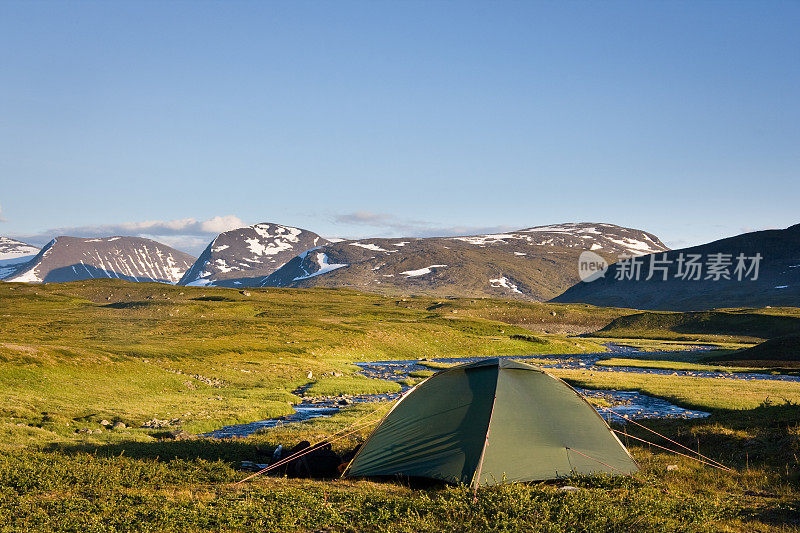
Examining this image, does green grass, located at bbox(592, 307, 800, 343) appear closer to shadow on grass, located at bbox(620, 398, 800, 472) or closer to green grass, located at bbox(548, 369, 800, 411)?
green grass, located at bbox(548, 369, 800, 411)

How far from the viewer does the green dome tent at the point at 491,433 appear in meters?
17.1

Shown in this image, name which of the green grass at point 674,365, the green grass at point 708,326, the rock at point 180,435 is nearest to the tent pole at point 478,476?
the rock at point 180,435

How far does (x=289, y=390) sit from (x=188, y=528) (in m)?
36.1

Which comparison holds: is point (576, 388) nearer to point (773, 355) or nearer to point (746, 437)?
point (746, 437)

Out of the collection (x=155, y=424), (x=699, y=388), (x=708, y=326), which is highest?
(x=699, y=388)

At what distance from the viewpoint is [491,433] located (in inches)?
681

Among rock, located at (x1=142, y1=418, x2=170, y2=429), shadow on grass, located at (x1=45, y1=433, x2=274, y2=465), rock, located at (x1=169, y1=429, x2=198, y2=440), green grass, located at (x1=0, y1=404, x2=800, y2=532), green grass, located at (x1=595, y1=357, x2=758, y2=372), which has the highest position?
green grass, located at (x1=0, y1=404, x2=800, y2=532)

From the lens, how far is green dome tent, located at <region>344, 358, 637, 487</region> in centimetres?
1712

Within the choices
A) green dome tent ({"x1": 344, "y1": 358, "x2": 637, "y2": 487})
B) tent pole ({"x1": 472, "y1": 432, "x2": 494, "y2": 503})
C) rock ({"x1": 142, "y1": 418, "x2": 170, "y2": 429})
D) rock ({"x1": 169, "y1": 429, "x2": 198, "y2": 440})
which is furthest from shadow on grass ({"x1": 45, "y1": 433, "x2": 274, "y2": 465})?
tent pole ({"x1": 472, "y1": 432, "x2": 494, "y2": 503})

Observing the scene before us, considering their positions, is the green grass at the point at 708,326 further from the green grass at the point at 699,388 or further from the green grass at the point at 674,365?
the green grass at the point at 699,388

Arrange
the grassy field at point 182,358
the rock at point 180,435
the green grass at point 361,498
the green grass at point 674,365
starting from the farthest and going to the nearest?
the green grass at point 674,365 → the grassy field at point 182,358 → the rock at point 180,435 → the green grass at point 361,498

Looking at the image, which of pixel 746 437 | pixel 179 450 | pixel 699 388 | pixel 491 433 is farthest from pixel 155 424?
pixel 699 388

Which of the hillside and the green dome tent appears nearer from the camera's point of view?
the green dome tent

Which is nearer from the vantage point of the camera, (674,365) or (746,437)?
(746,437)
